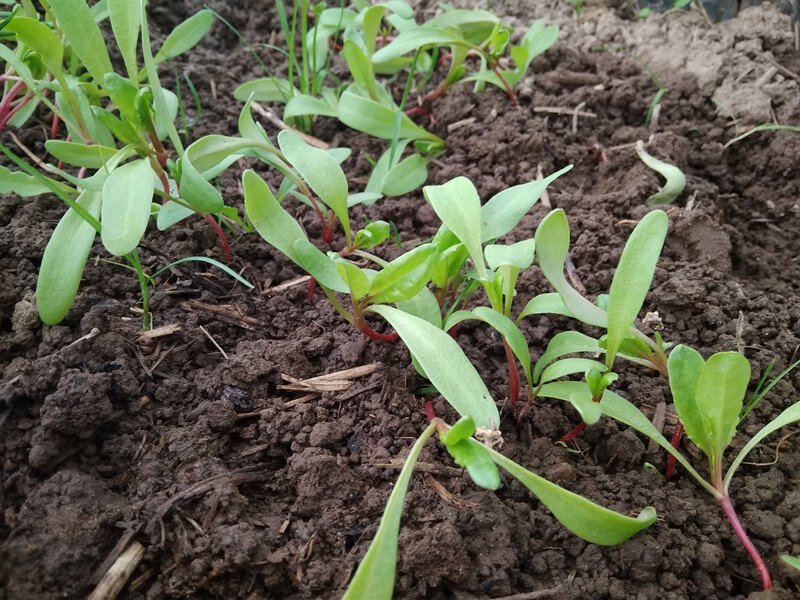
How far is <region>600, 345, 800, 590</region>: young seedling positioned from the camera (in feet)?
3.36

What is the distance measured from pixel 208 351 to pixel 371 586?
2.11 ft

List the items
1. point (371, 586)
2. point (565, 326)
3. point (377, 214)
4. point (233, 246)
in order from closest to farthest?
point (371, 586) → point (565, 326) → point (233, 246) → point (377, 214)

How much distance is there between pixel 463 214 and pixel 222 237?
56 cm

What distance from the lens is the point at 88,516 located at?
3.38 feet

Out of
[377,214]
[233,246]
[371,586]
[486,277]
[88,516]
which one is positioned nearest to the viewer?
[371,586]

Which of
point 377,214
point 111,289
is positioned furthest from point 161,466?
point 377,214

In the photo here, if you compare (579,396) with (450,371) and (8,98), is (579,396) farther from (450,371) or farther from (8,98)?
(8,98)

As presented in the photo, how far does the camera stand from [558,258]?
1.12 metres

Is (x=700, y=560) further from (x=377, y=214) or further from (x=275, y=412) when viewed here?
(x=377, y=214)

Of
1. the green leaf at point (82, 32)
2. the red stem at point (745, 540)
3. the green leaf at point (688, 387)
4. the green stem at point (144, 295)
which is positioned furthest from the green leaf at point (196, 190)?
the red stem at point (745, 540)

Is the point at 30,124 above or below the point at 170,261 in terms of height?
above

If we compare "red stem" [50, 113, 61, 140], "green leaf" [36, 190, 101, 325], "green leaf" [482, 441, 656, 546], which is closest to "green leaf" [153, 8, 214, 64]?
"red stem" [50, 113, 61, 140]

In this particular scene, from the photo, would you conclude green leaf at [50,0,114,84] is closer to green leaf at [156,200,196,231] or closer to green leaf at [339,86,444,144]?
green leaf at [156,200,196,231]

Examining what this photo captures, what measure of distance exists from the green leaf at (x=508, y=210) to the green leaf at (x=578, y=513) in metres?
0.46
